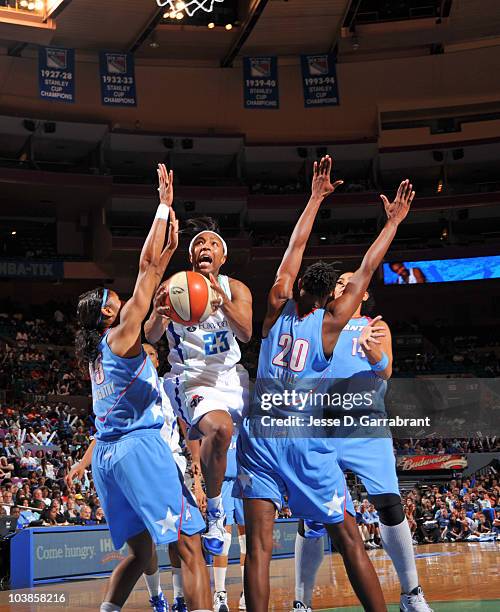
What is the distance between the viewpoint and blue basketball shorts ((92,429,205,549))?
524 cm

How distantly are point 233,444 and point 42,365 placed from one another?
23871mm

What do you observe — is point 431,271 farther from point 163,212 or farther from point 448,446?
point 163,212

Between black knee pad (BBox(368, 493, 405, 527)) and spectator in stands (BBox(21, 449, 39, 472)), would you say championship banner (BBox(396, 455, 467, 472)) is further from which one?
black knee pad (BBox(368, 493, 405, 527))

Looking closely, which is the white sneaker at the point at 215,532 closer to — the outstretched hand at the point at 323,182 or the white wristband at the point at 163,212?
the white wristband at the point at 163,212

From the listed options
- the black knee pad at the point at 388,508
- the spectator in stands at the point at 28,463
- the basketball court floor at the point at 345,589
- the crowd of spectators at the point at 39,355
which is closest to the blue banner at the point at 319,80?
the crowd of spectators at the point at 39,355

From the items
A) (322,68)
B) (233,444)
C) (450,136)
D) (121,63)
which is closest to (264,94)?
(322,68)

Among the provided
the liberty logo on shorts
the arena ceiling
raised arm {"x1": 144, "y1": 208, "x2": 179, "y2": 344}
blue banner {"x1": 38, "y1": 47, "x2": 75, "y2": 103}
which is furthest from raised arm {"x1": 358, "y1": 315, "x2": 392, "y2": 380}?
the arena ceiling

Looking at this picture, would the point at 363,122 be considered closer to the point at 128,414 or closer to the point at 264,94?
the point at 264,94

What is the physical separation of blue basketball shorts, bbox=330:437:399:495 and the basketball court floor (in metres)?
1.95

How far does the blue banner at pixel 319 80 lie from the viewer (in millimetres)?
32188

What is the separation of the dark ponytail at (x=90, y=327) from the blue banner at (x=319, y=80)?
1078 inches

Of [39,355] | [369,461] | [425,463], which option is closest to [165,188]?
[369,461]

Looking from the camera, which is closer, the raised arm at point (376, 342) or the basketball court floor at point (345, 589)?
the raised arm at point (376, 342)

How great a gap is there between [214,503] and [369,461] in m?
1.36
